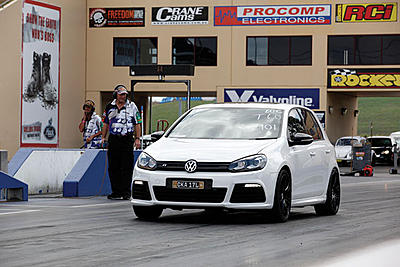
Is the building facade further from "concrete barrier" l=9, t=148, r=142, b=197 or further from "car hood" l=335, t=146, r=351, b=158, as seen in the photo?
"concrete barrier" l=9, t=148, r=142, b=197

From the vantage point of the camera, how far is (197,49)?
49.3m

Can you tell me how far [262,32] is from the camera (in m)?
48.5

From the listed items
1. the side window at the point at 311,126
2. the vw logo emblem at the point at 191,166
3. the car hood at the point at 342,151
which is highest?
the side window at the point at 311,126

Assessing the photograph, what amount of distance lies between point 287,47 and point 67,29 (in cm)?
1155

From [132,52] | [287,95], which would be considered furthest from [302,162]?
[132,52]

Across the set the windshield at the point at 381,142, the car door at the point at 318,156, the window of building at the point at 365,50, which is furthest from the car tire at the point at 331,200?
the windshield at the point at 381,142

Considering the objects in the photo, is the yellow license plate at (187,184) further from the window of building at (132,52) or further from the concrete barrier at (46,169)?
the window of building at (132,52)

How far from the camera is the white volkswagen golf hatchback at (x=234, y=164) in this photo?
→ 10891mm

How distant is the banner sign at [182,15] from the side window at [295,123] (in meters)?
36.6

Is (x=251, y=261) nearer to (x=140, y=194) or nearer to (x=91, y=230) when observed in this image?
(x=91, y=230)

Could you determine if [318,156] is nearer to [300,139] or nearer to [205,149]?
[300,139]

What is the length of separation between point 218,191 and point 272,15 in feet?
125

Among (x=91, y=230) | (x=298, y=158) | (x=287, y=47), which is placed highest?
(x=287, y=47)

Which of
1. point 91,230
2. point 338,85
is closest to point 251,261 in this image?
point 91,230
